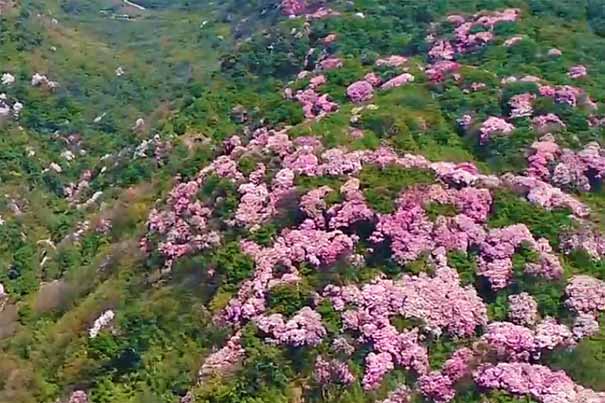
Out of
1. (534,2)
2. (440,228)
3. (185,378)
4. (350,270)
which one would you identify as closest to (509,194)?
(440,228)

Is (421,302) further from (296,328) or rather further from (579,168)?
(579,168)

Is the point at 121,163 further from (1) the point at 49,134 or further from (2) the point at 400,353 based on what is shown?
(2) the point at 400,353

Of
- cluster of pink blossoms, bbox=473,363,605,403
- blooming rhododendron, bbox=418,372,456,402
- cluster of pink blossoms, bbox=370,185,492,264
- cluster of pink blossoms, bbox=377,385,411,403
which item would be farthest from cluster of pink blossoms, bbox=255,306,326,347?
cluster of pink blossoms, bbox=473,363,605,403

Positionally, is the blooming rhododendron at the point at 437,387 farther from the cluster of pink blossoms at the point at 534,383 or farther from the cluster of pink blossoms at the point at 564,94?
the cluster of pink blossoms at the point at 564,94

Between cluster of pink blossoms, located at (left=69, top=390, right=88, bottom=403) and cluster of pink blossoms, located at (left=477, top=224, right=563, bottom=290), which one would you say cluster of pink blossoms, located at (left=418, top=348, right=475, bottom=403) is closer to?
cluster of pink blossoms, located at (left=477, top=224, right=563, bottom=290)

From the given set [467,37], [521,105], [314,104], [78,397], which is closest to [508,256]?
[521,105]

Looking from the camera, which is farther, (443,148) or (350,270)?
(443,148)

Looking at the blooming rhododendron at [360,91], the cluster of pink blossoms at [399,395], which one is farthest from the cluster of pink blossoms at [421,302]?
the blooming rhododendron at [360,91]
